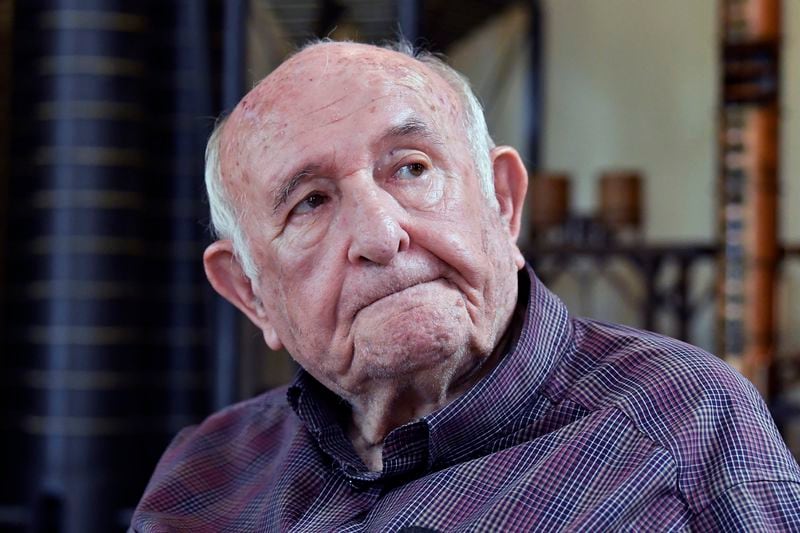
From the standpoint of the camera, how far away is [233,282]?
135 centimetres

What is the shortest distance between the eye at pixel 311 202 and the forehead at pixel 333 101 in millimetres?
53

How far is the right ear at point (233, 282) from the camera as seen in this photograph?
1316mm

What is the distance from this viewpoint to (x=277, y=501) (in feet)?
3.90

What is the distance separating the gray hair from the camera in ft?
3.93

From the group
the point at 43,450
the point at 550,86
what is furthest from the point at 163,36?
the point at 550,86

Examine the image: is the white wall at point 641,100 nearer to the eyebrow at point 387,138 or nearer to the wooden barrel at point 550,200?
the wooden barrel at point 550,200

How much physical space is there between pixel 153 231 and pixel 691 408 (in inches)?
143

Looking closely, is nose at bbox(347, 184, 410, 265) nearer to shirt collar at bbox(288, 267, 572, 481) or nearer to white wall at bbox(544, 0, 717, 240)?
shirt collar at bbox(288, 267, 572, 481)

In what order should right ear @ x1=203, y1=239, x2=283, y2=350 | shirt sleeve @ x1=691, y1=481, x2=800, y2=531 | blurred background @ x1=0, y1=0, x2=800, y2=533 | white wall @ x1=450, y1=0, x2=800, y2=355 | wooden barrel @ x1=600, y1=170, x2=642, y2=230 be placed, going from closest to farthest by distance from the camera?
shirt sleeve @ x1=691, y1=481, x2=800, y2=531
right ear @ x1=203, y1=239, x2=283, y2=350
blurred background @ x1=0, y1=0, x2=800, y2=533
wooden barrel @ x1=600, y1=170, x2=642, y2=230
white wall @ x1=450, y1=0, x2=800, y2=355

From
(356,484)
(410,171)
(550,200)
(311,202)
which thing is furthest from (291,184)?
(550,200)

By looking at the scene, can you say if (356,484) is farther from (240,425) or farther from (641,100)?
(641,100)

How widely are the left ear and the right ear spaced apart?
1.07 ft

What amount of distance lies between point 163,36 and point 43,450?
178 cm

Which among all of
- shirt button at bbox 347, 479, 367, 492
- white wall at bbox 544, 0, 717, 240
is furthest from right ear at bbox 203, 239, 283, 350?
white wall at bbox 544, 0, 717, 240
